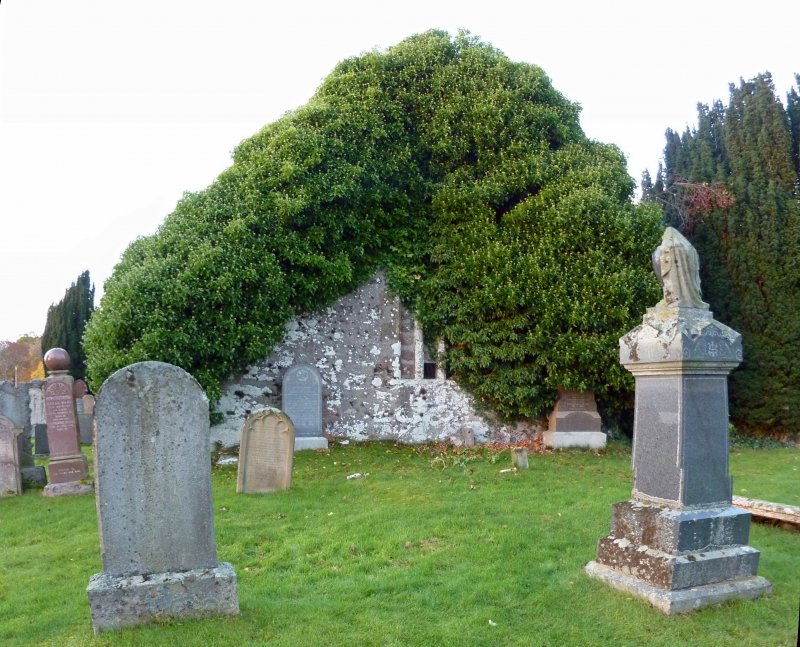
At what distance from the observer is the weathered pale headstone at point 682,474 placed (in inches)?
206

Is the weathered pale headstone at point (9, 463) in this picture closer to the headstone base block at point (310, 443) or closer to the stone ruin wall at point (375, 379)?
the headstone base block at point (310, 443)

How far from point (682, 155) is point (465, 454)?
494 inches

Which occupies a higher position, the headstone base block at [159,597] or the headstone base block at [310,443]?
the headstone base block at [159,597]

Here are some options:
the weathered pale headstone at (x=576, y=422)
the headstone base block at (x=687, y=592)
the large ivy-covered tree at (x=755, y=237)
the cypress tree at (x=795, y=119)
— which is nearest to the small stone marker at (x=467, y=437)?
the weathered pale headstone at (x=576, y=422)

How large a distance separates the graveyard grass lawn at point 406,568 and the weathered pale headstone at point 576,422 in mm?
3192

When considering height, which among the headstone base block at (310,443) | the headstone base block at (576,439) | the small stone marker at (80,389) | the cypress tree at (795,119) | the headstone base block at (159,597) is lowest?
the headstone base block at (576,439)

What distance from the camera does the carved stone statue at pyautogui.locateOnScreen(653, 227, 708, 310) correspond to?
5676 mm

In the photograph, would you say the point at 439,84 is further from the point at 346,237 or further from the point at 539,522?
the point at 539,522

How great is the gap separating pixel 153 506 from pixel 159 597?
2.09 feet

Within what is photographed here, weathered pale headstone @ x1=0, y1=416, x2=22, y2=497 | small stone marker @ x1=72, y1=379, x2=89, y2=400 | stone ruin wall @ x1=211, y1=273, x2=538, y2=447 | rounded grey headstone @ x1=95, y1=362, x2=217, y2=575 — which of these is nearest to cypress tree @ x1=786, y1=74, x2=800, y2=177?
stone ruin wall @ x1=211, y1=273, x2=538, y2=447

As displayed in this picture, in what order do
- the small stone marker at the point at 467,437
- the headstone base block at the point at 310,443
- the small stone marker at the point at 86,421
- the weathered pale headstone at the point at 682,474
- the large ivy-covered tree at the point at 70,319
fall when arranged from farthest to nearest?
the large ivy-covered tree at the point at 70,319, the small stone marker at the point at 86,421, the small stone marker at the point at 467,437, the headstone base block at the point at 310,443, the weathered pale headstone at the point at 682,474

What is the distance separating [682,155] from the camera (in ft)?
65.7

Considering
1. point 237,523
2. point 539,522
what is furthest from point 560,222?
point 237,523

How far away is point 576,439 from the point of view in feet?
47.2
